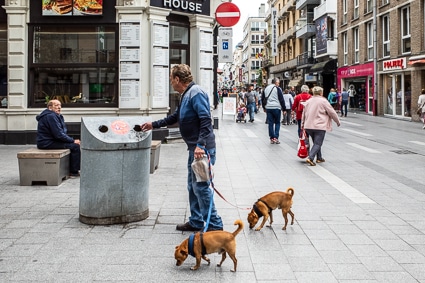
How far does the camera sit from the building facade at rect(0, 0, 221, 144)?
46.2 feet

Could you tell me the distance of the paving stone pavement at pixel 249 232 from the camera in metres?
4.12

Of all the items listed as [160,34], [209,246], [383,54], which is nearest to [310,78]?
[383,54]

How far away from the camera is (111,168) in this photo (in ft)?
18.2

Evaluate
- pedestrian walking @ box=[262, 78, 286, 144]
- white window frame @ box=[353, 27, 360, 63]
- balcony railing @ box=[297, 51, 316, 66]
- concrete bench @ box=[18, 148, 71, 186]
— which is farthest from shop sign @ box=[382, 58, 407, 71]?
concrete bench @ box=[18, 148, 71, 186]

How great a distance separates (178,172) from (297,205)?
3.48m

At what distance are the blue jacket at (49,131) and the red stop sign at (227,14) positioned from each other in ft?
24.5

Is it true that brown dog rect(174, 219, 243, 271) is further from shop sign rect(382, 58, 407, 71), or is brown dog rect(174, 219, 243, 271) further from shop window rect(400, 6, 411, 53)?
shop window rect(400, 6, 411, 53)

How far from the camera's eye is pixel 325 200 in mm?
7039

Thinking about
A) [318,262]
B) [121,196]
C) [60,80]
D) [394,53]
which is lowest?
[318,262]

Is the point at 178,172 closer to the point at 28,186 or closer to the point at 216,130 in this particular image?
the point at 28,186

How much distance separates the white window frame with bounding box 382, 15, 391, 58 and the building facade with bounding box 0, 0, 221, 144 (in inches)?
711

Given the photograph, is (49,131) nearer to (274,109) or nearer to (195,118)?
(195,118)

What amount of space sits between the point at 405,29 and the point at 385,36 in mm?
2761

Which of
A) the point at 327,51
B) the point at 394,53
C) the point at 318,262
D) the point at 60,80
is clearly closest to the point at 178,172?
the point at 318,262
